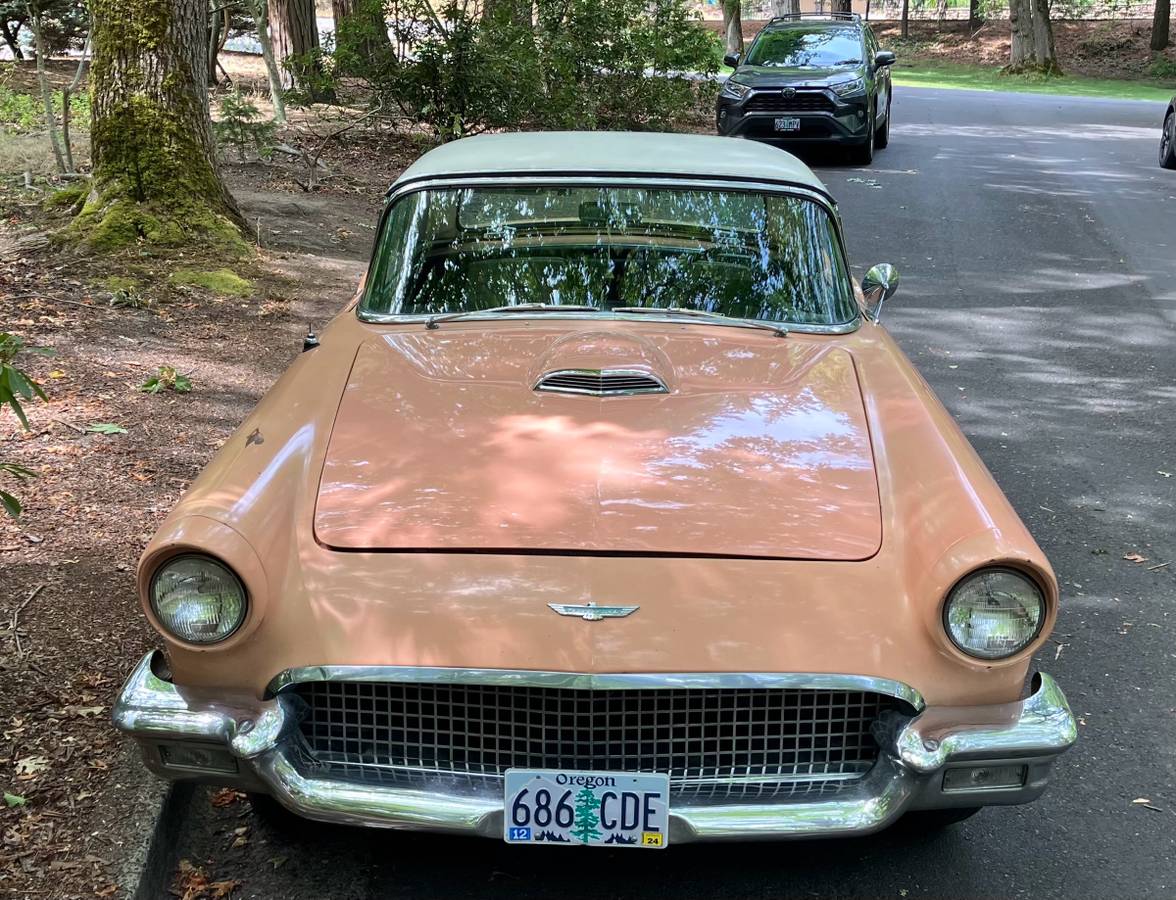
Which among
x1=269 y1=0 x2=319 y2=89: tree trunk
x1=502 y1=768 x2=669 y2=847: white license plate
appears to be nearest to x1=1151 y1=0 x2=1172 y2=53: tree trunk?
x1=269 y1=0 x2=319 y2=89: tree trunk

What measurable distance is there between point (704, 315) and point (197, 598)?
1883 millimetres

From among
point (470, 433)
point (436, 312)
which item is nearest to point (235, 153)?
point (436, 312)

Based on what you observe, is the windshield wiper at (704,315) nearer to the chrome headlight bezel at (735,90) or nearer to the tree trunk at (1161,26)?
the chrome headlight bezel at (735,90)

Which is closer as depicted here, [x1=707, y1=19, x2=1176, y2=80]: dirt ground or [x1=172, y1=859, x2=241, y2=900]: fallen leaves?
[x1=172, y1=859, x2=241, y2=900]: fallen leaves

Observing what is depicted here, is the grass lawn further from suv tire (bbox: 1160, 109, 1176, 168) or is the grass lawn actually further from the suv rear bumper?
the suv rear bumper

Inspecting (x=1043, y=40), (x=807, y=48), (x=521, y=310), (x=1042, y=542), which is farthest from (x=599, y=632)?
(x=1043, y=40)

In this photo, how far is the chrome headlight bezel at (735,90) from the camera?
13.7 metres

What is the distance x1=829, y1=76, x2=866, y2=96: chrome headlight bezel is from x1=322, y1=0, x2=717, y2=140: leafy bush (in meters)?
2.48

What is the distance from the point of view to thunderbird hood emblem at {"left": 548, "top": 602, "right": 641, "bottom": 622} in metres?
2.45

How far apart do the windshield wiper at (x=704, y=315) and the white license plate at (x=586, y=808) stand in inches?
67.5

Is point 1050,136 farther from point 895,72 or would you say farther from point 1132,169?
point 895,72

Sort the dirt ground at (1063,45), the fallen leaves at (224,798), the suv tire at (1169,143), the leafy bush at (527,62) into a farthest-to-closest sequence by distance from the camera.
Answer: the dirt ground at (1063,45) → the suv tire at (1169,143) → the leafy bush at (527,62) → the fallen leaves at (224,798)

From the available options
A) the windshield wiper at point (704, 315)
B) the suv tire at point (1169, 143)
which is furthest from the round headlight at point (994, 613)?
the suv tire at point (1169, 143)

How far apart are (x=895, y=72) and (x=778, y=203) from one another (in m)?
33.2
